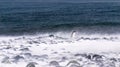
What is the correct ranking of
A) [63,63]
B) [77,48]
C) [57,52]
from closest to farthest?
[63,63]
[57,52]
[77,48]

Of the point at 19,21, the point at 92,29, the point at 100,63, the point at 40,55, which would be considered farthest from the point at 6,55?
the point at 19,21

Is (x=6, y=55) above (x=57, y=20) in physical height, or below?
above

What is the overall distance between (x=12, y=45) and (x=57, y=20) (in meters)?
17.4

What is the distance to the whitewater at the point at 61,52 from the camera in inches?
661

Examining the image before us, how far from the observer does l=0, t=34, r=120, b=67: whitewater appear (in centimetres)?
1678

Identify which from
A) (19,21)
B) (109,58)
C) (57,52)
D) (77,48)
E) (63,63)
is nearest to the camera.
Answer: (63,63)

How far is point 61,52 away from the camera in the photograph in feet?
64.7

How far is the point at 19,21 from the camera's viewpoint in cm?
3766

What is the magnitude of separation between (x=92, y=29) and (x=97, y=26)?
193 cm

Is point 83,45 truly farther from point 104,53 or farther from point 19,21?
point 19,21

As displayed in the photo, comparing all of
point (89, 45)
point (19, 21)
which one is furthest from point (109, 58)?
point (19, 21)

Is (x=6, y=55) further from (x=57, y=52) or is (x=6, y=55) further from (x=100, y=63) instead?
(x=100, y=63)

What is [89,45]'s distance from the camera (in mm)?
22312

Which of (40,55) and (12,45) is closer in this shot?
(40,55)
